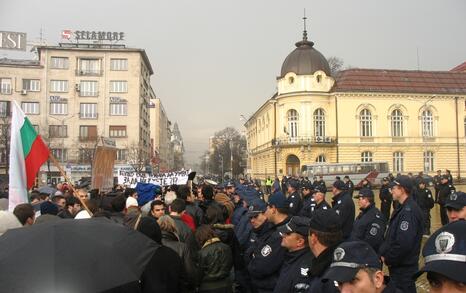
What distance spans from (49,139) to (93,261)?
63.9 meters

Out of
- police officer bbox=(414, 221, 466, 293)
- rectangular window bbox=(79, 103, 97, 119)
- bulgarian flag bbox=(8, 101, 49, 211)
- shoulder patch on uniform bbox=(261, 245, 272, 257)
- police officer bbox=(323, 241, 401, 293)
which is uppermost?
rectangular window bbox=(79, 103, 97, 119)

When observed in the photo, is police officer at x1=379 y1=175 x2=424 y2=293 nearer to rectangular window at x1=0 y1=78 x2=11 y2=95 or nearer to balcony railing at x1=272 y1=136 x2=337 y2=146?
balcony railing at x1=272 y1=136 x2=337 y2=146

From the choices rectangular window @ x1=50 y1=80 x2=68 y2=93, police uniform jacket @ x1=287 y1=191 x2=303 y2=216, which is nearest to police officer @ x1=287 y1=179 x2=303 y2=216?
police uniform jacket @ x1=287 y1=191 x2=303 y2=216

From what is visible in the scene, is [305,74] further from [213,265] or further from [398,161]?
[213,265]

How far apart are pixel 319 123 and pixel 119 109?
30.0 meters

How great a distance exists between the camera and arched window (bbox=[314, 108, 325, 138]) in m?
60.5

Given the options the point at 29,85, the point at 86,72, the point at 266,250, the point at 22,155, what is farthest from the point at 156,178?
the point at 29,85

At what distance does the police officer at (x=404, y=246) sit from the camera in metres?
5.91

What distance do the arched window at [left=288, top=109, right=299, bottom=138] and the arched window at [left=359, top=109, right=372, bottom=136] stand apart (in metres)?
8.35

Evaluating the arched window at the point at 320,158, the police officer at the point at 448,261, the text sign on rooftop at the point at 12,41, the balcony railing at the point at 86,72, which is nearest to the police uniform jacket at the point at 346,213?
the police officer at the point at 448,261

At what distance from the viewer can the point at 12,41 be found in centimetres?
7044

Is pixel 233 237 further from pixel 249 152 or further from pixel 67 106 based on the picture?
pixel 249 152

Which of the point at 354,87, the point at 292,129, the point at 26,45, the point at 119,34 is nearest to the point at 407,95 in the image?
the point at 354,87

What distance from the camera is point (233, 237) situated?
6148 mm
